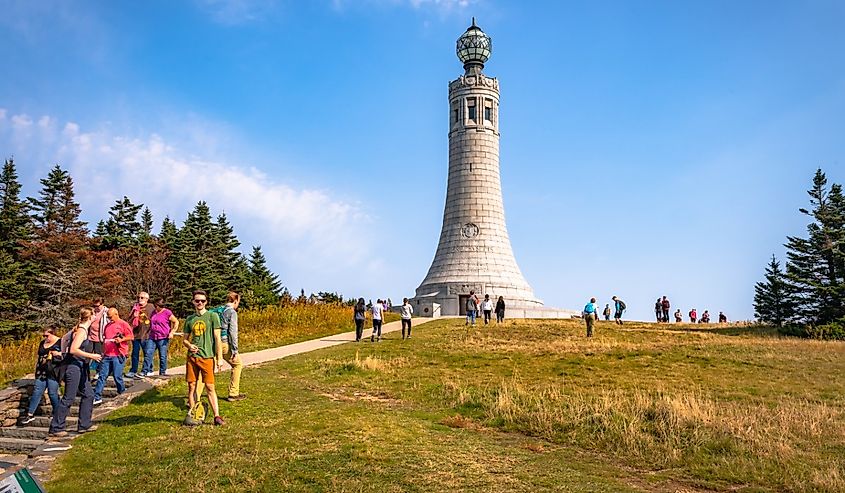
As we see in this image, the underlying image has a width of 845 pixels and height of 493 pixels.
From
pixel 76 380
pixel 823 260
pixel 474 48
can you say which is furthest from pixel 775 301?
pixel 76 380

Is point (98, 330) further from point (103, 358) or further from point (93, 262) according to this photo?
point (93, 262)

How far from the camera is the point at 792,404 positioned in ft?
43.5

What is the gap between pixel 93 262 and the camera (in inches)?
1697

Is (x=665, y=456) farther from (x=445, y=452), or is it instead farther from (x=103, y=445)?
(x=103, y=445)

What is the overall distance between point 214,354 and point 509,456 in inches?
185

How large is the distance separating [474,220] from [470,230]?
77cm

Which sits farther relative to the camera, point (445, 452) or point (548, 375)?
point (548, 375)

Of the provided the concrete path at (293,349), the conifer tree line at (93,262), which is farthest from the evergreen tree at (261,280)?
the concrete path at (293,349)

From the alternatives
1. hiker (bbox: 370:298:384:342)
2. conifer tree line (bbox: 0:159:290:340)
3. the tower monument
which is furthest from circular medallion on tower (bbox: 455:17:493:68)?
hiker (bbox: 370:298:384:342)

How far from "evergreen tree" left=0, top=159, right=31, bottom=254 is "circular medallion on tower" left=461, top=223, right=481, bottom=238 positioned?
27316 mm

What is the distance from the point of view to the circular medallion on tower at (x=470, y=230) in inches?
1885

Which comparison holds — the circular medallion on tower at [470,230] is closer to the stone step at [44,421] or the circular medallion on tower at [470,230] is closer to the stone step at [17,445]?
the stone step at [44,421]

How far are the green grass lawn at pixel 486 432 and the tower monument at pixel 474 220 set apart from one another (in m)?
27.0

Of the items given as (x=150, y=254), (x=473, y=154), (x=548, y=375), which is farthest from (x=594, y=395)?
(x=150, y=254)
